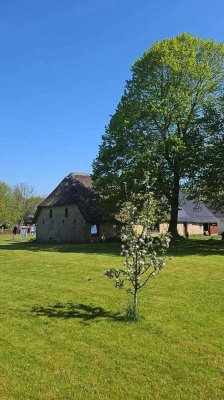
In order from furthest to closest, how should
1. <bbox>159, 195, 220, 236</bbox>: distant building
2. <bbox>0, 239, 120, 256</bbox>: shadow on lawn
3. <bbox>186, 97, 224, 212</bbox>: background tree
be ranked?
<bbox>159, 195, 220, 236</bbox>: distant building → <bbox>186, 97, 224, 212</bbox>: background tree → <bbox>0, 239, 120, 256</bbox>: shadow on lawn

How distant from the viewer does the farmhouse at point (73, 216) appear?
147 ft

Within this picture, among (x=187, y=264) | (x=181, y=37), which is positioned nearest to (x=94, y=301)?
(x=187, y=264)

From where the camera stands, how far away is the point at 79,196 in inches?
1850

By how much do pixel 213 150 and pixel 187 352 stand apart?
26.2 metres

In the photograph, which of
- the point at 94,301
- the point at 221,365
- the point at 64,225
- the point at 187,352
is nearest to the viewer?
the point at 221,365

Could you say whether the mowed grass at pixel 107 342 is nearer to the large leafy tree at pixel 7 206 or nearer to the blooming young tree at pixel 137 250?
the blooming young tree at pixel 137 250

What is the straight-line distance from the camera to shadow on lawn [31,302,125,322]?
1090cm

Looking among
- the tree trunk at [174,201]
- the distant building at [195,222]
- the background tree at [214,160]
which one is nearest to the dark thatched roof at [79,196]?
the tree trunk at [174,201]

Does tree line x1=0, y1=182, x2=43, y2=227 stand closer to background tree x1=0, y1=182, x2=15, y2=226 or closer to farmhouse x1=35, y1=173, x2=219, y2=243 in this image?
background tree x1=0, y1=182, x2=15, y2=226

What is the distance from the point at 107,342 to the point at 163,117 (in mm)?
29171

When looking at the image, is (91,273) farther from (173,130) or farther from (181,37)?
(181,37)

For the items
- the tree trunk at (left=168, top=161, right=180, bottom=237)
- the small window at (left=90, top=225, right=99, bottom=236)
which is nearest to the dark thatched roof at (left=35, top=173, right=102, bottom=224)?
the small window at (left=90, top=225, right=99, bottom=236)

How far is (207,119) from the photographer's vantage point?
3369 centimetres

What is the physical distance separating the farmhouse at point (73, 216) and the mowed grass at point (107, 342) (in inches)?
1135
